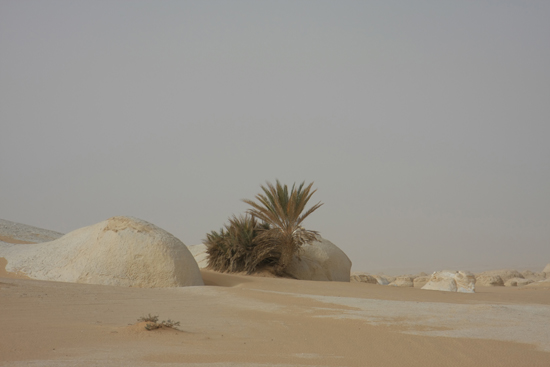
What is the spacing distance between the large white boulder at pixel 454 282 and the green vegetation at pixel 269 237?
5.00 m

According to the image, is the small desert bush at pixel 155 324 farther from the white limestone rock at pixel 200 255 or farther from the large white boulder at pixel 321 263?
the large white boulder at pixel 321 263

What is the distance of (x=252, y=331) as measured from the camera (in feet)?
18.4

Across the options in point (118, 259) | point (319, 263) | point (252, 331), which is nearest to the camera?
Answer: point (252, 331)

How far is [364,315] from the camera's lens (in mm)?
6875

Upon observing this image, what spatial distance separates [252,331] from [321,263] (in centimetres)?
1146

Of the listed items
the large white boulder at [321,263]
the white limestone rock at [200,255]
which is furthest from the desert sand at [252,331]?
the white limestone rock at [200,255]

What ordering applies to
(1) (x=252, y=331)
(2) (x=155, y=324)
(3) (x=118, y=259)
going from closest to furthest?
1. (2) (x=155, y=324)
2. (1) (x=252, y=331)
3. (3) (x=118, y=259)

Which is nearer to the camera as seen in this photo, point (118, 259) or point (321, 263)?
point (118, 259)

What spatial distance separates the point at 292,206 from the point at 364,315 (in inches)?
314

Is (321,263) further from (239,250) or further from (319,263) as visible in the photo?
(239,250)

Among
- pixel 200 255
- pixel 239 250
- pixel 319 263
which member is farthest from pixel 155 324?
pixel 200 255

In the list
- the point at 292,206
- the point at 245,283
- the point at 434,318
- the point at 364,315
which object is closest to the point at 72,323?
the point at 364,315

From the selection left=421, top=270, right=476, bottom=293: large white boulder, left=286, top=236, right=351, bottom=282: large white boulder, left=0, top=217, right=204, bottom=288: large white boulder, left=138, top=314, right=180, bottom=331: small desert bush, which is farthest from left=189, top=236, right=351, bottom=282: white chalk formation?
left=138, top=314, right=180, bottom=331: small desert bush

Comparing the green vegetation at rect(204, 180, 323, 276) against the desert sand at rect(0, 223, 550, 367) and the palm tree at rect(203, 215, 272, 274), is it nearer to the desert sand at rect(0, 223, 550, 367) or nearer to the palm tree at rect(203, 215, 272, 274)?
the palm tree at rect(203, 215, 272, 274)
